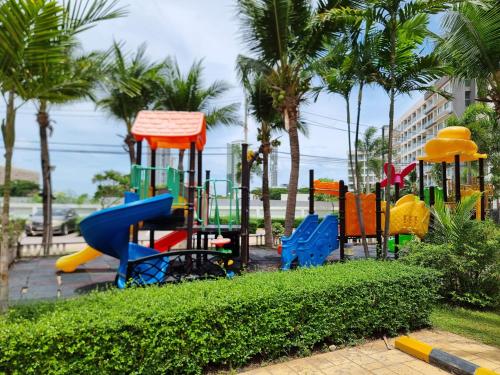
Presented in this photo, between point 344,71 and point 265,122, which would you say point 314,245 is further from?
point 265,122

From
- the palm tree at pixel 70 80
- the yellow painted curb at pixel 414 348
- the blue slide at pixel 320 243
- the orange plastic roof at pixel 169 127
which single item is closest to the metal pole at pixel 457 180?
the blue slide at pixel 320 243

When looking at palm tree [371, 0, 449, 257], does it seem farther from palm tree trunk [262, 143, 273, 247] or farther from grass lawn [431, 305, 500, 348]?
palm tree trunk [262, 143, 273, 247]

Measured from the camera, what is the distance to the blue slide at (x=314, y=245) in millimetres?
9312

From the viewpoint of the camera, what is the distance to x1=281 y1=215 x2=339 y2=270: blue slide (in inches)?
367

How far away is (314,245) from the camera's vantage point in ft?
30.8

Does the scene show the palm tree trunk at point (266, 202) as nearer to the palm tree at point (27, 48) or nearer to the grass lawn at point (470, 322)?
the grass lawn at point (470, 322)

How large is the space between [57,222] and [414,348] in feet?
80.2

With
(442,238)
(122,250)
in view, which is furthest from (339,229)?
(122,250)

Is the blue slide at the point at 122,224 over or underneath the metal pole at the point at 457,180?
underneath

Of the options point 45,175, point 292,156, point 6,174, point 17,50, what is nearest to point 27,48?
point 17,50

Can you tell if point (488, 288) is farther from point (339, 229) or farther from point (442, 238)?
point (339, 229)

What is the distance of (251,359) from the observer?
3967 mm

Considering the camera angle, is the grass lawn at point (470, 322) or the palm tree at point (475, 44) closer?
the grass lawn at point (470, 322)

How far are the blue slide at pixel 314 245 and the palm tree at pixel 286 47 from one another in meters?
2.42
